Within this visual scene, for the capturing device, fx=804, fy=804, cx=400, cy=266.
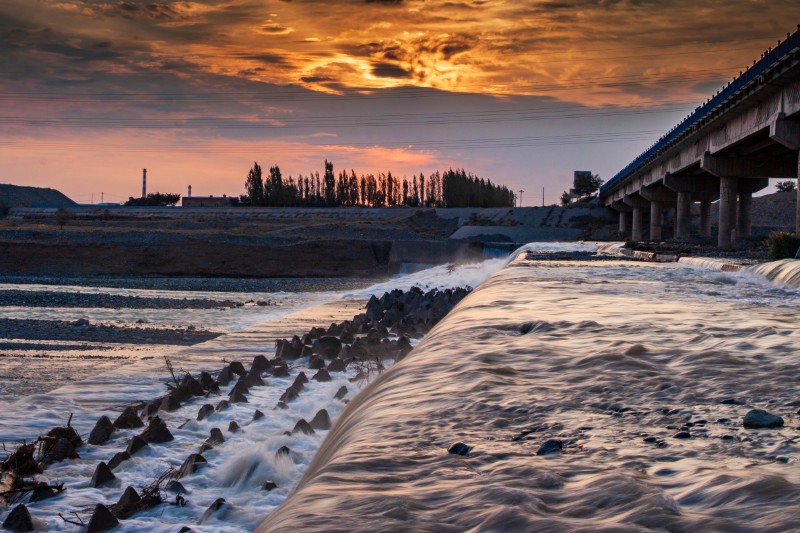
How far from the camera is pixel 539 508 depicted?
7.33 feet

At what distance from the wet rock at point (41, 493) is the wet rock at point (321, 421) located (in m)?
2.52

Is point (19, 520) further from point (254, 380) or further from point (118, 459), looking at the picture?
point (254, 380)

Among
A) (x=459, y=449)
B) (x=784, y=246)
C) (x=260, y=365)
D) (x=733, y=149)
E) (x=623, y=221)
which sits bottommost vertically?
(x=260, y=365)

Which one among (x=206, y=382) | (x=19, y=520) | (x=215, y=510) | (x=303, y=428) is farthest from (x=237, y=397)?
(x=19, y=520)

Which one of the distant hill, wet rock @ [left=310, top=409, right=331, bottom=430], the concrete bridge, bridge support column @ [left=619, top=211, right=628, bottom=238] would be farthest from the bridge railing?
the distant hill

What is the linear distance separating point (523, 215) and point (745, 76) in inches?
2236

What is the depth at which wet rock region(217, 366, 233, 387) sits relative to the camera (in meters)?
10.2

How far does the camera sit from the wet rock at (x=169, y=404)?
8648 millimetres

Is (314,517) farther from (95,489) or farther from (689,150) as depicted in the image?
(689,150)

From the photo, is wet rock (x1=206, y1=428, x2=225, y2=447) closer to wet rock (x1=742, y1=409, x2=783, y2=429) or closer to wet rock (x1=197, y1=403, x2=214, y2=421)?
wet rock (x1=197, y1=403, x2=214, y2=421)

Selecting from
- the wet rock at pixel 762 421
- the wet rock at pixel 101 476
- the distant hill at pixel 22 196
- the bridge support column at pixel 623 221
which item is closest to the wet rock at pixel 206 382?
the wet rock at pixel 101 476

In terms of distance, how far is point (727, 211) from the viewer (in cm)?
3897

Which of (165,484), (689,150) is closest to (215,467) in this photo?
(165,484)

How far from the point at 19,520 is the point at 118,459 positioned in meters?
1.48
